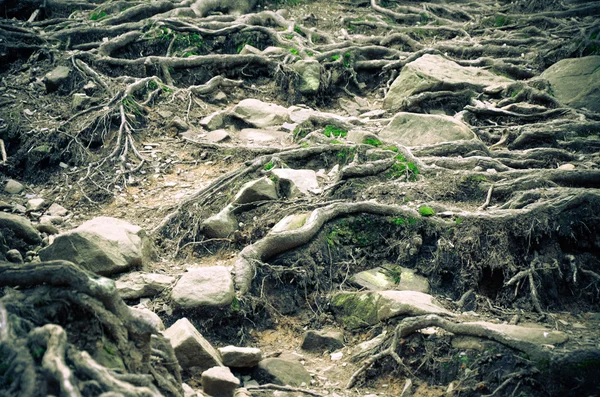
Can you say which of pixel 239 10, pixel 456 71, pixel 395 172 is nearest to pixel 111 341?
pixel 395 172

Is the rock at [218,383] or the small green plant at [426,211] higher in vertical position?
the small green plant at [426,211]

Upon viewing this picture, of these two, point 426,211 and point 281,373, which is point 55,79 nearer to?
point 426,211

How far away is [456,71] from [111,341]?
904cm

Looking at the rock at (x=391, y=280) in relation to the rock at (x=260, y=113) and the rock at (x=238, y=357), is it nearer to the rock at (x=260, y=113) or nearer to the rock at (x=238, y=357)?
the rock at (x=238, y=357)

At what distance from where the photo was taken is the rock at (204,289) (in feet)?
19.3

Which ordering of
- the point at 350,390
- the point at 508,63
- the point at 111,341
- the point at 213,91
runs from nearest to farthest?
the point at 111,341 → the point at 350,390 → the point at 213,91 → the point at 508,63

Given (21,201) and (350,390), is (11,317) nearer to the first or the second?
(350,390)

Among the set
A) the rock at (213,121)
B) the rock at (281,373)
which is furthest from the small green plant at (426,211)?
the rock at (213,121)

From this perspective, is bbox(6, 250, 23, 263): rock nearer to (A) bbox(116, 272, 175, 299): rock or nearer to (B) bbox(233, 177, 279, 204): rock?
(A) bbox(116, 272, 175, 299): rock

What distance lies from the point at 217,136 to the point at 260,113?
959mm

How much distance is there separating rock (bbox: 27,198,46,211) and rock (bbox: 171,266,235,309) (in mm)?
2871

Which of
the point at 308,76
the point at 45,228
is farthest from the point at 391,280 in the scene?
the point at 308,76

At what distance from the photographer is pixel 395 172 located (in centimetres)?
778

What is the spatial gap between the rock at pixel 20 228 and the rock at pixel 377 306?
3341mm
